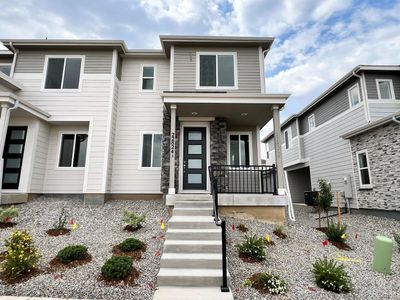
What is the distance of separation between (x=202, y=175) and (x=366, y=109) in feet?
24.9

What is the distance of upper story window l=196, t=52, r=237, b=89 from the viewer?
8.80 meters

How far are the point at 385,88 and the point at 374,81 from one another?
0.62 m

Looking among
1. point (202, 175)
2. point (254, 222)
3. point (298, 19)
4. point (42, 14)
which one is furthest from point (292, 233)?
point (42, 14)

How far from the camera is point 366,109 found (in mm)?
9586

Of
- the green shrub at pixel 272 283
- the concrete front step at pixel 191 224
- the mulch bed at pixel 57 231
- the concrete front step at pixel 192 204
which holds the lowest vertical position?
the green shrub at pixel 272 283

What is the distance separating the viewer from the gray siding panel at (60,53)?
8812 millimetres

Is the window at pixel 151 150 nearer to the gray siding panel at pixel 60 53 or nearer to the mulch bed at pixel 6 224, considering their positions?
the gray siding panel at pixel 60 53

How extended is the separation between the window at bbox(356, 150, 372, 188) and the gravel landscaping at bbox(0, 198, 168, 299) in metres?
8.32

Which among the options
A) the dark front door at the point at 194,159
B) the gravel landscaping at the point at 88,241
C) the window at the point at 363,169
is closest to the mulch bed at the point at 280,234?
the gravel landscaping at the point at 88,241

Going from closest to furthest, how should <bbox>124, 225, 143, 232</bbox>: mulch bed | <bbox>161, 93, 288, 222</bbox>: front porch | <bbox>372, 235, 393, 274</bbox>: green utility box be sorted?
<bbox>372, 235, 393, 274</bbox>: green utility box → <bbox>124, 225, 143, 232</bbox>: mulch bed → <bbox>161, 93, 288, 222</bbox>: front porch

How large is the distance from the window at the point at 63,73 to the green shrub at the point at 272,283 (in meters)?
8.89

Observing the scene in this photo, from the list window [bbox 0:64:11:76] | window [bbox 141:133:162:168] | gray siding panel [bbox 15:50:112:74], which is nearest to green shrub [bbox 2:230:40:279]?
window [bbox 141:133:162:168]

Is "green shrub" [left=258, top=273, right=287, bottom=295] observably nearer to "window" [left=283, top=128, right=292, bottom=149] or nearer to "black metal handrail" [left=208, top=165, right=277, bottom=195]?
"black metal handrail" [left=208, top=165, right=277, bottom=195]

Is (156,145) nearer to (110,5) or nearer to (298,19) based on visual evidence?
(110,5)
